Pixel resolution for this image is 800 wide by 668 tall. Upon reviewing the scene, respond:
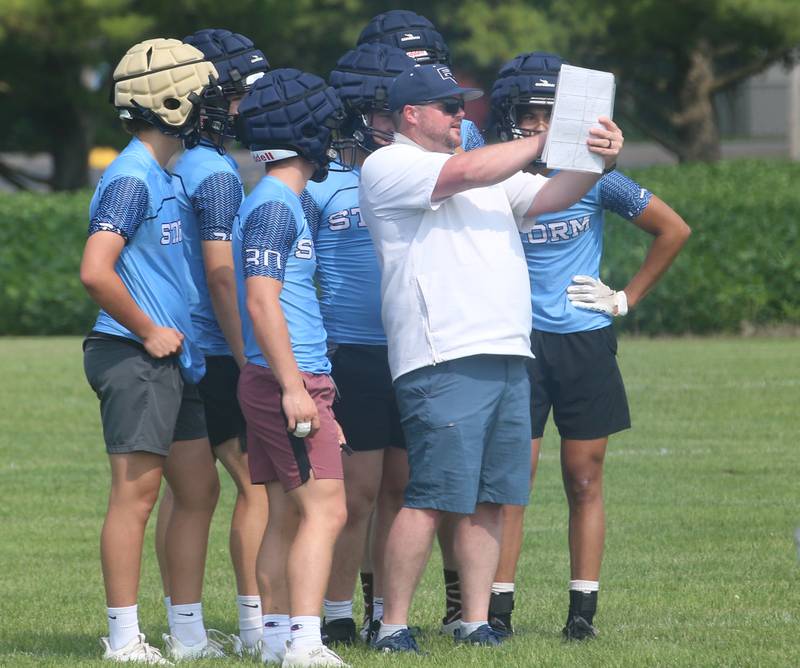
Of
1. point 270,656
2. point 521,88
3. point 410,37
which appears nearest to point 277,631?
point 270,656

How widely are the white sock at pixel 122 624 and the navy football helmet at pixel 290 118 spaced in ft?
5.34

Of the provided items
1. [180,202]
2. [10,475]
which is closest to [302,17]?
[10,475]

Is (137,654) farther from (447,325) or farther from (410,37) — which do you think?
(410,37)

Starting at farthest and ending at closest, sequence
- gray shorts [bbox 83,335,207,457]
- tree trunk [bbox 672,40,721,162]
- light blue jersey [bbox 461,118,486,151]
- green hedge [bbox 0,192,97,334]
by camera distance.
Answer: tree trunk [bbox 672,40,721,162], green hedge [bbox 0,192,97,334], light blue jersey [bbox 461,118,486,151], gray shorts [bbox 83,335,207,457]

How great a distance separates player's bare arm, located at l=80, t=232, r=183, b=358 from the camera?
17.3 ft

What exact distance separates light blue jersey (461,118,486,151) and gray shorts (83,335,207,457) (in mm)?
1701

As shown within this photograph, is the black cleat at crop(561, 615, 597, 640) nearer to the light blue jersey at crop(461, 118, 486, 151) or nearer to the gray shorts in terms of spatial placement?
the gray shorts

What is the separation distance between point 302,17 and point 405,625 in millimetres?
22197

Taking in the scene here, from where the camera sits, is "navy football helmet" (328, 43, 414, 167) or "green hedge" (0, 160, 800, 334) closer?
"navy football helmet" (328, 43, 414, 167)

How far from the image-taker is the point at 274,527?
5.52 m

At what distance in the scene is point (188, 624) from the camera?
5.73 m

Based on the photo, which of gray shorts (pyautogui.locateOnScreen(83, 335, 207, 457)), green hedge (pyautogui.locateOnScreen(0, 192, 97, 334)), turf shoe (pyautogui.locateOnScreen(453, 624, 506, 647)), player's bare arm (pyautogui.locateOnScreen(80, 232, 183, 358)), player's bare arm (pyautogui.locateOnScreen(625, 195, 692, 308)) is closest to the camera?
player's bare arm (pyautogui.locateOnScreen(80, 232, 183, 358))

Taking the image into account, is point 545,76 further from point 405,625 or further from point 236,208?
point 405,625

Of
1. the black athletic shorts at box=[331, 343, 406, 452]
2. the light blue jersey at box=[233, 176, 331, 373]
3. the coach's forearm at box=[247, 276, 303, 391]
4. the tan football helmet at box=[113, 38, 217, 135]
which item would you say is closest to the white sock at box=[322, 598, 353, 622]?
the black athletic shorts at box=[331, 343, 406, 452]
